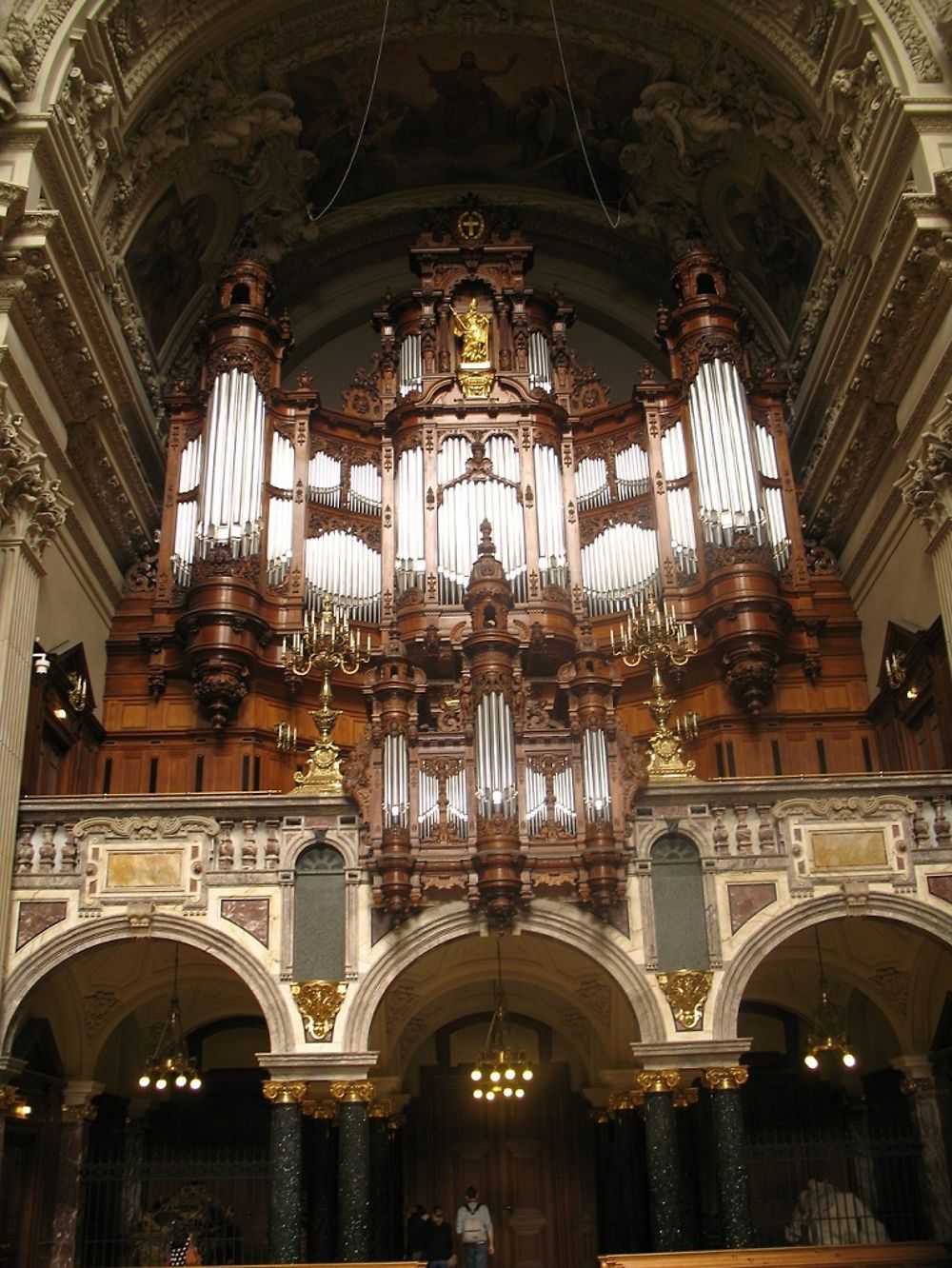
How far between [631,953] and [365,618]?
26.6ft

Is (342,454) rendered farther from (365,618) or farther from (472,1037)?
(472,1037)

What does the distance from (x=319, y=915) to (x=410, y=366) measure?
38.3ft

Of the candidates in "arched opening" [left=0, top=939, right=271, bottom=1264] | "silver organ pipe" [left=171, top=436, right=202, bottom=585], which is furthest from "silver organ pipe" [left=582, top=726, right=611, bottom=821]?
"silver organ pipe" [left=171, top=436, right=202, bottom=585]

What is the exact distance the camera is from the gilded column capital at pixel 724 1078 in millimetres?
15094

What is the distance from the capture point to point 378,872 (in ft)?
51.0

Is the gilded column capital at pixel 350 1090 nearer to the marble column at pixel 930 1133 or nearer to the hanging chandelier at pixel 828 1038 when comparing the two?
the hanging chandelier at pixel 828 1038

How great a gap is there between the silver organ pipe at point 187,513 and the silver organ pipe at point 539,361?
6.03 meters

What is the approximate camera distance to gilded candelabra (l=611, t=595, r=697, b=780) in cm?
1700

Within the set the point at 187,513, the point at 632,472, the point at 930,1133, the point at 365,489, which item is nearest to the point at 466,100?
the point at 365,489

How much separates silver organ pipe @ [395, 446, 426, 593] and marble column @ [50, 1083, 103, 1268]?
880 centimetres

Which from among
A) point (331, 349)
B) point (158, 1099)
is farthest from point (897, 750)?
point (331, 349)

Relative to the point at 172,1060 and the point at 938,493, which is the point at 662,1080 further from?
the point at 938,493

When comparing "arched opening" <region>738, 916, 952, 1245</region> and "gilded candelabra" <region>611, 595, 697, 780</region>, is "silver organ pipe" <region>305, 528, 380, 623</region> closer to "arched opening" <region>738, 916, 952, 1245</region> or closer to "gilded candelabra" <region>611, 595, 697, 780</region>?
"gilded candelabra" <region>611, 595, 697, 780</region>

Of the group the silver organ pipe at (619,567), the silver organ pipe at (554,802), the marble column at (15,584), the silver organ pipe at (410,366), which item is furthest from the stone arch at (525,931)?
the silver organ pipe at (410,366)
